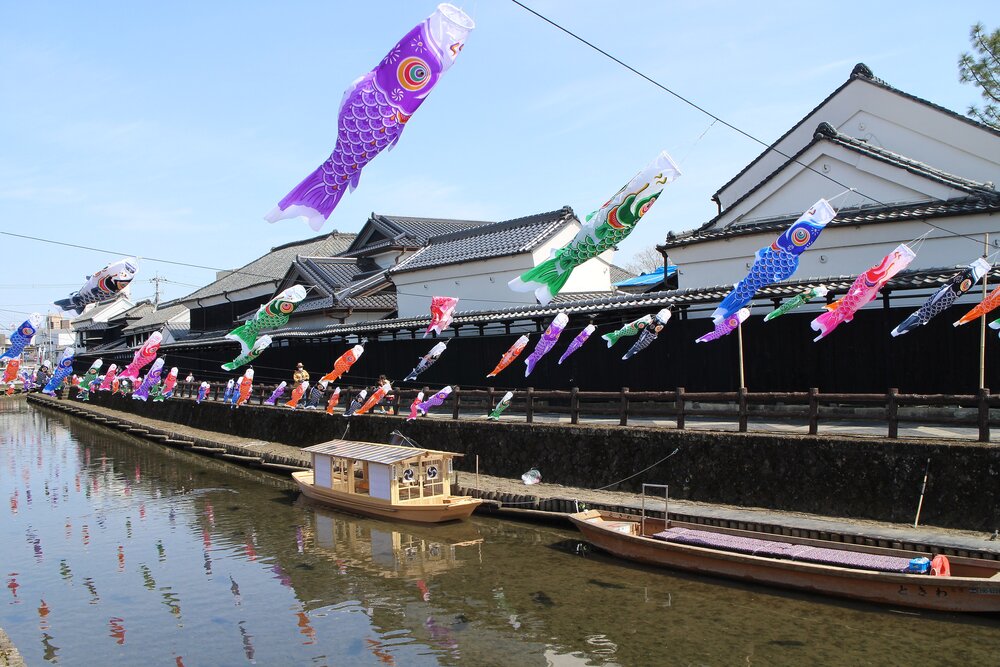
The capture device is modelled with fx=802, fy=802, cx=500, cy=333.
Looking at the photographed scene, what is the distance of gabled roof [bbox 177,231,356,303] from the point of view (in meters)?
52.4

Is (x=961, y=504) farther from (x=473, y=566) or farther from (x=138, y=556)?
(x=138, y=556)

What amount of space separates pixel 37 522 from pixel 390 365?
13.4m

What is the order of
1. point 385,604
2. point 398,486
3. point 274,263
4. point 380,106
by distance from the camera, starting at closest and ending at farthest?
1. point 380,106
2. point 385,604
3. point 398,486
4. point 274,263

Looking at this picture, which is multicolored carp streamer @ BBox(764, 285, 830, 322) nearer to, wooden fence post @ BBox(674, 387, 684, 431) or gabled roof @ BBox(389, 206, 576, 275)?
wooden fence post @ BBox(674, 387, 684, 431)

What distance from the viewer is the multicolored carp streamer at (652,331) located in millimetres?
20188

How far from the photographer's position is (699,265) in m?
24.8

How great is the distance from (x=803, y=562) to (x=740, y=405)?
491cm

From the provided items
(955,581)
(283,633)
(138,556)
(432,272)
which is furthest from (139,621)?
(432,272)

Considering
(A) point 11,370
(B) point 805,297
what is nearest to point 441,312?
(B) point 805,297

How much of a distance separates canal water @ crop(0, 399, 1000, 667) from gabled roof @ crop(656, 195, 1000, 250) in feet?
33.9

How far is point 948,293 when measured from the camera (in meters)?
16.6

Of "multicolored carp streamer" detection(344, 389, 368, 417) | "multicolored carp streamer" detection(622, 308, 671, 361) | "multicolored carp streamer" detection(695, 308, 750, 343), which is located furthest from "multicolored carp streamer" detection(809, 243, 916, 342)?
"multicolored carp streamer" detection(344, 389, 368, 417)

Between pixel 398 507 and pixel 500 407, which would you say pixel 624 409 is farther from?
pixel 398 507

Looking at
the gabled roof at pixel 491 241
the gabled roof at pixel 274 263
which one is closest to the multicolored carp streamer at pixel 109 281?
the gabled roof at pixel 491 241
